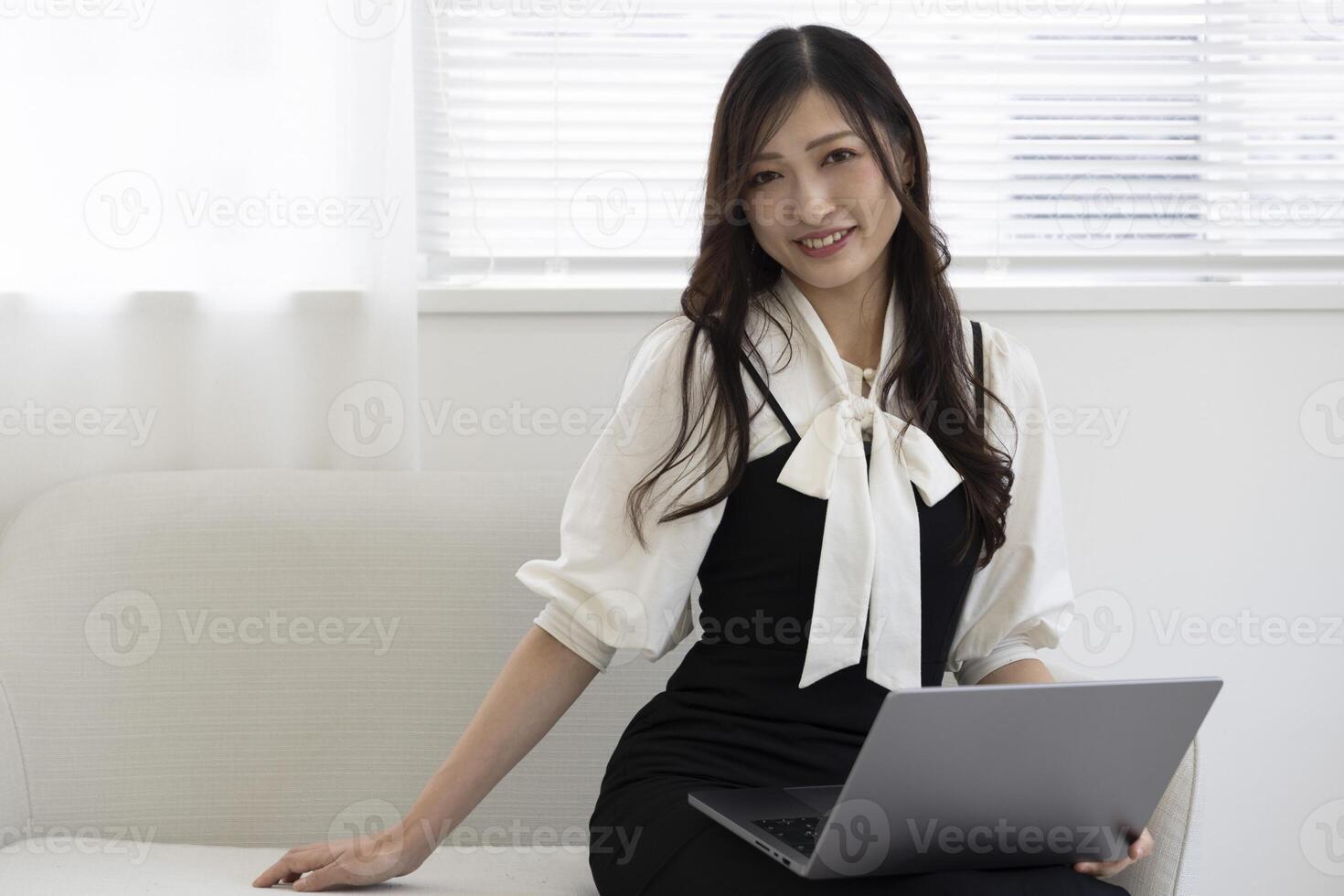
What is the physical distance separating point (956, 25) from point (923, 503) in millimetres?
915

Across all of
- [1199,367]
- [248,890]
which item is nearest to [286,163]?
[248,890]

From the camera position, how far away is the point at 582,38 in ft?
6.18

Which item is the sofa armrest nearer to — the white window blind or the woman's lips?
the white window blind

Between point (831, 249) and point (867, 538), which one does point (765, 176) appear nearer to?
point (831, 249)

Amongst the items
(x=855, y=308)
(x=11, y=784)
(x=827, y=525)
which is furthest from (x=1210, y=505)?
(x=11, y=784)

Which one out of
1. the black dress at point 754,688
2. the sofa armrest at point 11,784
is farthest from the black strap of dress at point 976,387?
the sofa armrest at point 11,784

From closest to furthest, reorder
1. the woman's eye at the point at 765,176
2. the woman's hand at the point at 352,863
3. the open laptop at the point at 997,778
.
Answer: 1. the open laptop at the point at 997,778
2. the woman's hand at the point at 352,863
3. the woman's eye at the point at 765,176

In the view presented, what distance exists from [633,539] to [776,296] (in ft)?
1.13

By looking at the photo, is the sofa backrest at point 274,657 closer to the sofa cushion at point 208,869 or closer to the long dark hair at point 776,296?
the sofa cushion at point 208,869

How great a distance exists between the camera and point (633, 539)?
1.35 metres

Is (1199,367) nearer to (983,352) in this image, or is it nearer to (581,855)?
(983,352)

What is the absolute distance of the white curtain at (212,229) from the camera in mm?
1784

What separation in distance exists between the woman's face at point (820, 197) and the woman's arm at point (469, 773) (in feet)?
1.67

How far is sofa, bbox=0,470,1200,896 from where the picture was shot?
162 cm
